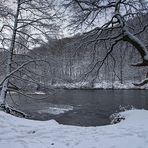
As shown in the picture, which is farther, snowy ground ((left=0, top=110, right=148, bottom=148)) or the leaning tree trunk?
the leaning tree trunk

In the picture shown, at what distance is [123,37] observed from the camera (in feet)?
35.1

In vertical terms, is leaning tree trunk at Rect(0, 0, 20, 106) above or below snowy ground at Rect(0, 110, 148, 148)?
above

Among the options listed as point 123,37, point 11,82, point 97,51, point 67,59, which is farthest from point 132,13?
point 11,82

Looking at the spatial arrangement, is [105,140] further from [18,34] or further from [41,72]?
[18,34]

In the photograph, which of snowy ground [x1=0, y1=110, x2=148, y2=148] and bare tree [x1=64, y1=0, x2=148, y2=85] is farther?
bare tree [x1=64, y1=0, x2=148, y2=85]

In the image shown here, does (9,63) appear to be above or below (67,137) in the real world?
above

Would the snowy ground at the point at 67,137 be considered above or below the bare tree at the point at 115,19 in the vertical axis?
below

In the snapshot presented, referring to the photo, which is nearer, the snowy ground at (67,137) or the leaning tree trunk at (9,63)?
the snowy ground at (67,137)

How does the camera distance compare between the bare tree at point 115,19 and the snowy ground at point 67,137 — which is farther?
the bare tree at point 115,19

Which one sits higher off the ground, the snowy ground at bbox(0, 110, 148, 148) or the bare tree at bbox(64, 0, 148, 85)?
the bare tree at bbox(64, 0, 148, 85)

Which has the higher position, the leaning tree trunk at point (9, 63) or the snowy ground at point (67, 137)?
the leaning tree trunk at point (9, 63)

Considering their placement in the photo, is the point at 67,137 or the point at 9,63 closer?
the point at 67,137

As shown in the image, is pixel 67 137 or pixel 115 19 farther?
pixel 115 19

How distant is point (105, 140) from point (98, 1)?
24.0 ft
